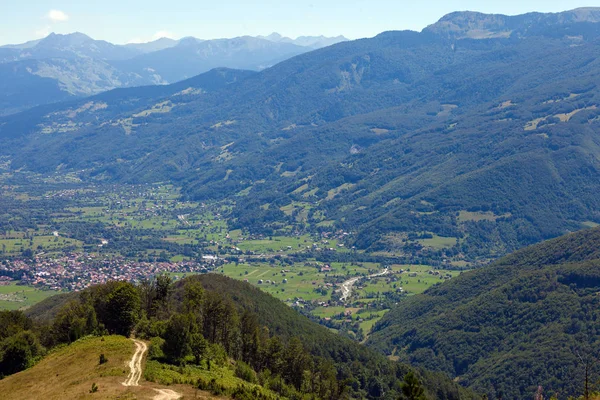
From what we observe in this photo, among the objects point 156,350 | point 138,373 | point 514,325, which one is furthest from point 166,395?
point 514,325

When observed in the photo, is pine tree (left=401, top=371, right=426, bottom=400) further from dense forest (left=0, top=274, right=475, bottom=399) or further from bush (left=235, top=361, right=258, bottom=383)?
bush (left=235, top=361, right=258, bottom=383)

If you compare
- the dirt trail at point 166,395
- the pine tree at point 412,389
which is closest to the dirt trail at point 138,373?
the dirt trail at point 166,395

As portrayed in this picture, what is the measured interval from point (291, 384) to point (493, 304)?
9657 cm

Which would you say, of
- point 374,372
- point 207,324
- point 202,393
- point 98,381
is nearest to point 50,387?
point 98,381

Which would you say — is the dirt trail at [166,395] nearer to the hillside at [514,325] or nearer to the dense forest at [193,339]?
the dense forest at [193,339]

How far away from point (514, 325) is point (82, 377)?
11743 centimetres

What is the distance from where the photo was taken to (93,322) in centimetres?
8181

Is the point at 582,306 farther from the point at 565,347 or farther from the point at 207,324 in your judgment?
the point at 207,324

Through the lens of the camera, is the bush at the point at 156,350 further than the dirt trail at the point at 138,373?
Yes

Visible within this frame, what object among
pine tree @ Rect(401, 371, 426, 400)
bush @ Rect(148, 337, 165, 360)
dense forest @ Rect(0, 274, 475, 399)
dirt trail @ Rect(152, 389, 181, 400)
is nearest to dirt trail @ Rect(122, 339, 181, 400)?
dirt trail @ Rect(152, 389, 181, 400)

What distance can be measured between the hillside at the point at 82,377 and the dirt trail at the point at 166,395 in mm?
625

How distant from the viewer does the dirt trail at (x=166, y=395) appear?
185ft

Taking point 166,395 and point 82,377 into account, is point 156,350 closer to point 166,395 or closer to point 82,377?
point 82,377

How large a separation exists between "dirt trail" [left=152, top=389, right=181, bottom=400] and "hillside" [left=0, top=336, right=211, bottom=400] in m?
0.62
